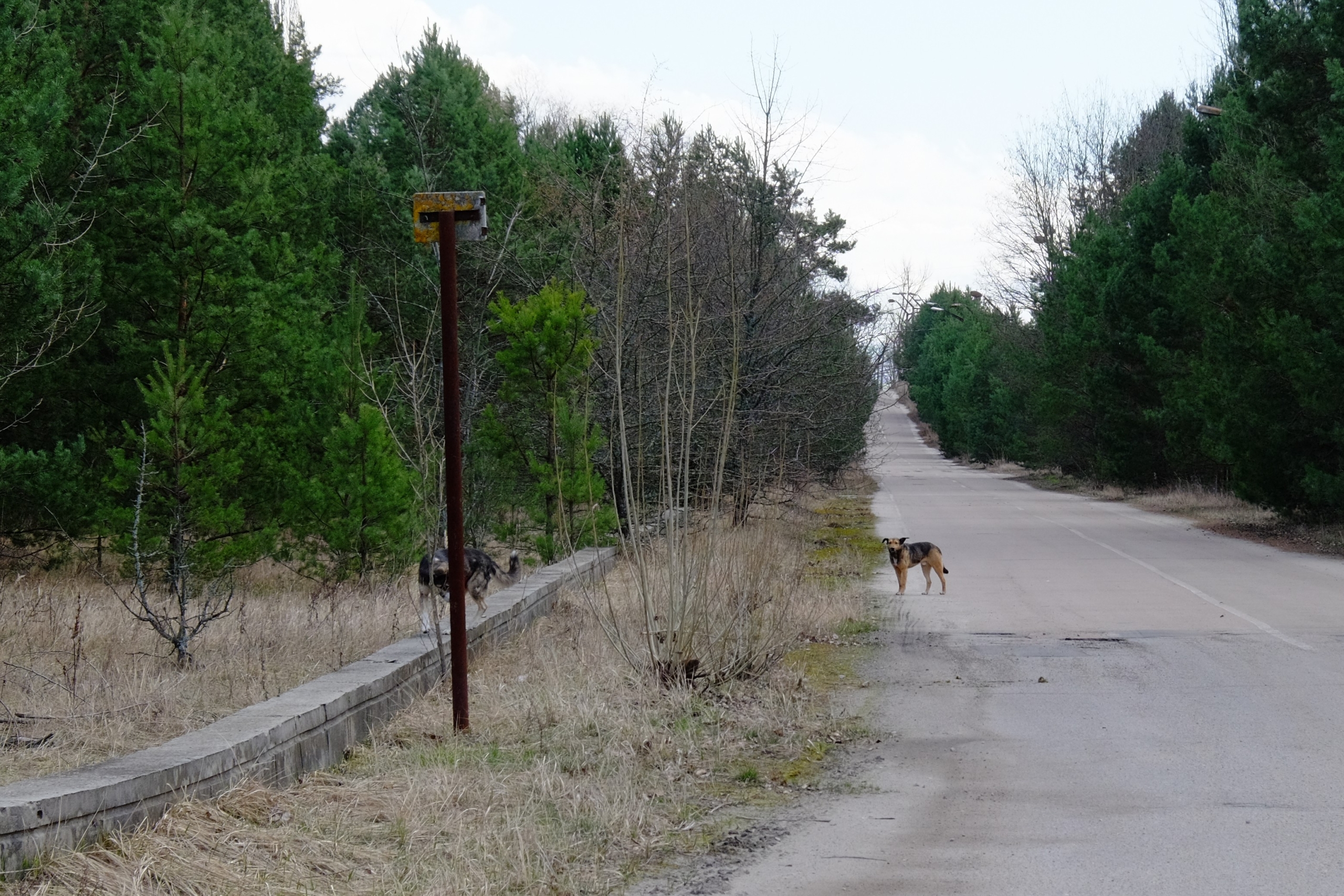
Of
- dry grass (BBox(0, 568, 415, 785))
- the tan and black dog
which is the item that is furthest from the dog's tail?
the tan and black dog

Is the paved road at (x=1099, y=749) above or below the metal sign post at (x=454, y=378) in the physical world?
below

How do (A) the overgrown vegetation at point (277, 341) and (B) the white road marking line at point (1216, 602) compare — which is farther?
(A) the overgrown vegetation at point (277, 341)

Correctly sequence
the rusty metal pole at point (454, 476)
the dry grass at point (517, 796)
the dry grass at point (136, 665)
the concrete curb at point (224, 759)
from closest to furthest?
the concrete curb at point (224, 759) → the dry grass at point (517, 796) → the dry grass at point (136, 665) → the rusty metal pole at point (454, 476)

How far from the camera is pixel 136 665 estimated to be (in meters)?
9.05

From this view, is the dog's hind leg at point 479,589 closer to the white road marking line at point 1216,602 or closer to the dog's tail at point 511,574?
the dog's tail at point 511,574

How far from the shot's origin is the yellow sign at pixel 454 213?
7340mm

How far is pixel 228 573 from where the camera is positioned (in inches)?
666

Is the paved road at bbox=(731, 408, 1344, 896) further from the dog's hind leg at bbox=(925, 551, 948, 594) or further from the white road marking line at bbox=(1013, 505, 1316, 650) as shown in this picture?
the dog's hind leg at bbox=(925, 551, 948, 594)

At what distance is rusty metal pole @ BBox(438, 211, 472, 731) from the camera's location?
7148 millimetres

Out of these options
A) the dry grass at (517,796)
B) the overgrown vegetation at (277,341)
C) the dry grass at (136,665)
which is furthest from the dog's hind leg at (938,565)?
the dry grass at (517,796)

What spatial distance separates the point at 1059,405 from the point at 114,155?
31653mm

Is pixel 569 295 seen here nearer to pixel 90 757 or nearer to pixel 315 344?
pixel 315 344

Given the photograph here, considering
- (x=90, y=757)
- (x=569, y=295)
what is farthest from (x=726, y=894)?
(x=569, y=295)

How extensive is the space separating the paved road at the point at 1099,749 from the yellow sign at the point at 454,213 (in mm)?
3577
